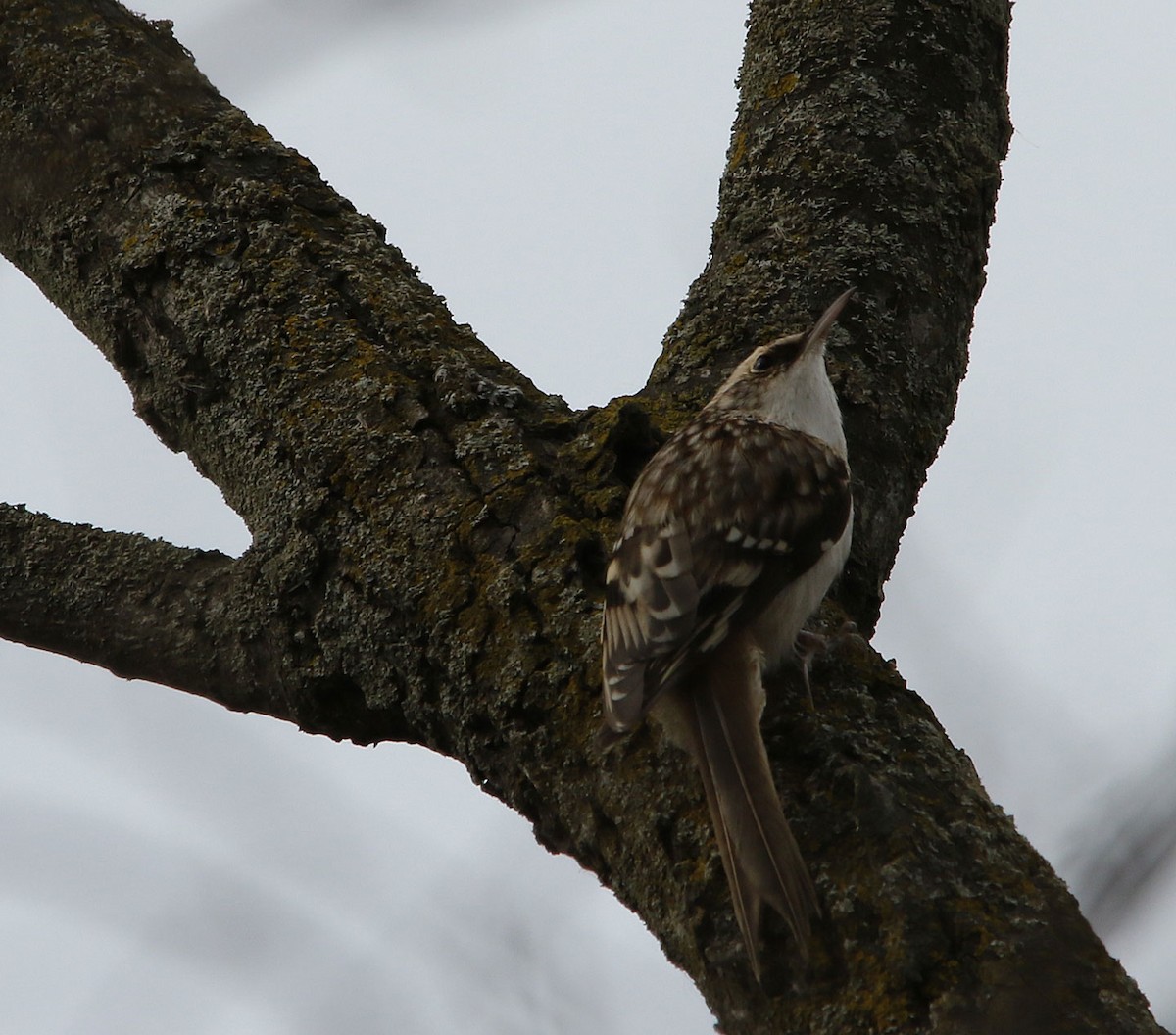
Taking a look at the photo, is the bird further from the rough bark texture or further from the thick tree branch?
the thick tree branch

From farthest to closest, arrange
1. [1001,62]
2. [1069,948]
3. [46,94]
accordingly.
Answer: [1001,62] < [46,94] < [1069,948]

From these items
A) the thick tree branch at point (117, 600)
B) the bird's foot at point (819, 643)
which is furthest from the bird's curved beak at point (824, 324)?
the thick tree branch at point (117, 600)

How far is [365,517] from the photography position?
2.19 meters

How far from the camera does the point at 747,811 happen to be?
1.69 metres

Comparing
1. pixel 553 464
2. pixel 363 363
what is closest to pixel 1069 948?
pixel 553 464

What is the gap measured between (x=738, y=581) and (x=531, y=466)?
40 cm

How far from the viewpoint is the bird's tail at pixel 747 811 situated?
158cm

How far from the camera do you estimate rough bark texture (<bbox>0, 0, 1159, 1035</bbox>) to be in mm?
1604

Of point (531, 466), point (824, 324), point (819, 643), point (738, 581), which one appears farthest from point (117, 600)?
point (824, 324)

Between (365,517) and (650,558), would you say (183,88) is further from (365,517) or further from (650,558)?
(650,558)

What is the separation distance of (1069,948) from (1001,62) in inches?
85.6

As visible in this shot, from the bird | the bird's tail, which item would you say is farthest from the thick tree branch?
the bird's tail

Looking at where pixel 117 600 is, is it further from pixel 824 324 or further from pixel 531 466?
pixel 824 324

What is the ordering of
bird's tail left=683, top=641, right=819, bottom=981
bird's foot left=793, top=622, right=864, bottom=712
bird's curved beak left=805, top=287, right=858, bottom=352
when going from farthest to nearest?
bird's curved beak left=805, top=287, right=858, bottom=352
bird's foot left=793, top=622, right=864, bottom=712
bird's tail left=683, top=641, right=819, bottom=981
